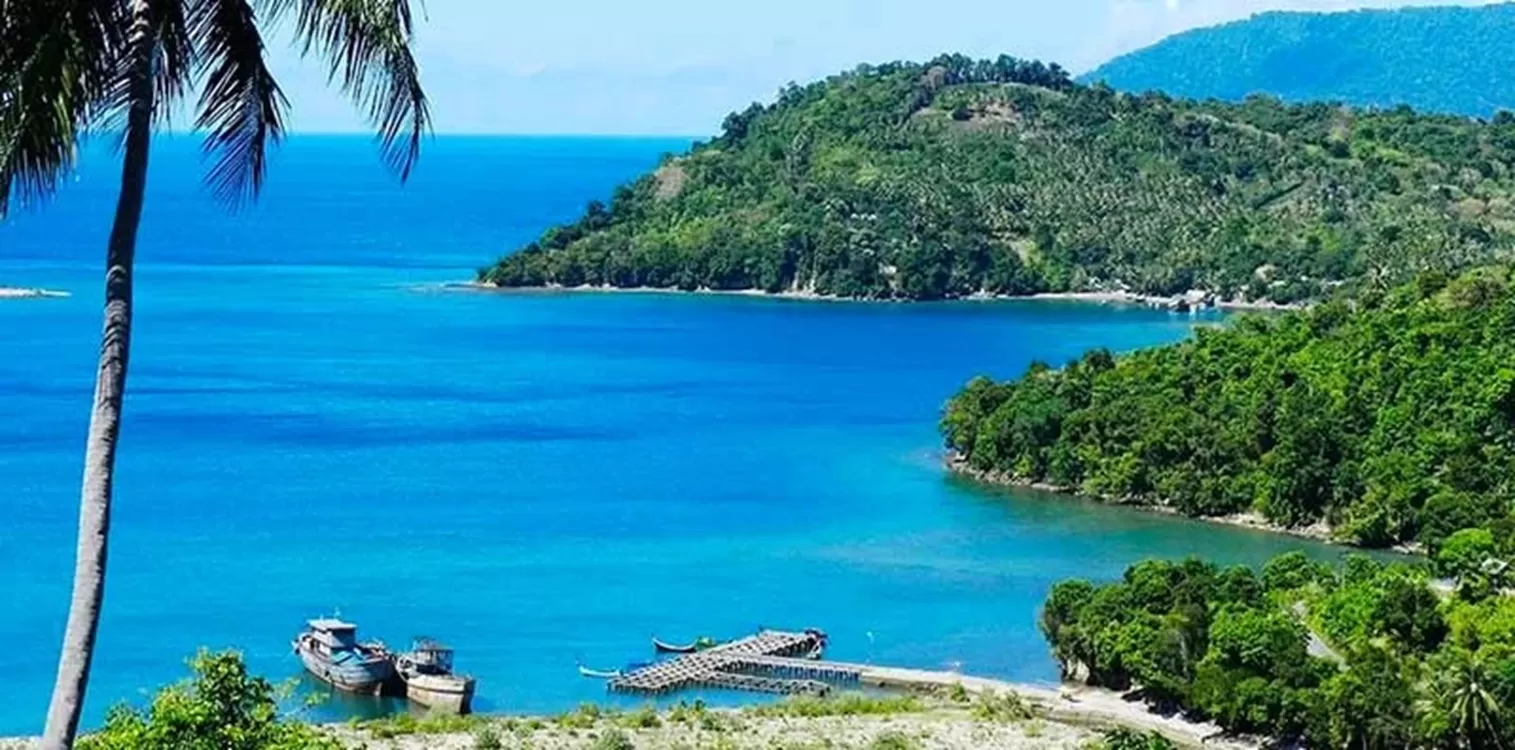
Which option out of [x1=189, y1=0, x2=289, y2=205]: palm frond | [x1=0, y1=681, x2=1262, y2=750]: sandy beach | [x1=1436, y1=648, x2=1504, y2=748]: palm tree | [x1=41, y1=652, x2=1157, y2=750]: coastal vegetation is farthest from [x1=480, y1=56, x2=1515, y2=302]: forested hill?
[x1=189, y1=0, x2=289, y2=205]: palm frond

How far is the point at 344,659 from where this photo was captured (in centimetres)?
4622

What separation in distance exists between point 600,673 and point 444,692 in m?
4.39

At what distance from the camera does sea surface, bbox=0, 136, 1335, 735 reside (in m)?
51.8

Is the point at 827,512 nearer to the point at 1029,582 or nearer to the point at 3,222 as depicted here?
the point at 1029,582

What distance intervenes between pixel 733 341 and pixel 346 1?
104431 mm

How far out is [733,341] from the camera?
114125 mm

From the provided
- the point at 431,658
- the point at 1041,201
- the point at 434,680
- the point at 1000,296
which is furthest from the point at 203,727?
the point at 1041,201

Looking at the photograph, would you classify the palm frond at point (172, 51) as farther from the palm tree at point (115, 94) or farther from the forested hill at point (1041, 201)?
the forested hill at point (1041, 201)

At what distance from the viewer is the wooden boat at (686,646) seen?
49953 mm

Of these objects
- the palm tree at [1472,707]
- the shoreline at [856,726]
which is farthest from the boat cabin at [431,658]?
the palm tree at [1472,707]

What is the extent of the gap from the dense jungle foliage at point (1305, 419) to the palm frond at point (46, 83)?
167 feet

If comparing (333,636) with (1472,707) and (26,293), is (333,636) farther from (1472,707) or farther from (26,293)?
(26,293)

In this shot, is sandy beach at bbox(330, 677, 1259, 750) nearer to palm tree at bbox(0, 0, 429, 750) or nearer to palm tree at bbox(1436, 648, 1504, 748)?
palm tree at bbox(1436, 648, 1504, 748)

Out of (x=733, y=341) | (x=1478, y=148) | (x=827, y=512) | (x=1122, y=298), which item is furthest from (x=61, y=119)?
(x=1478, y=148)
